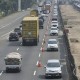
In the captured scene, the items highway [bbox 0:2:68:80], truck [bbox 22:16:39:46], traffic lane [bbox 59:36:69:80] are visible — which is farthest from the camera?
truck [bbox 22:16:39:46]

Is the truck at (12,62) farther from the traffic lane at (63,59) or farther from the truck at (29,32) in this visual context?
the truck at (29,32)

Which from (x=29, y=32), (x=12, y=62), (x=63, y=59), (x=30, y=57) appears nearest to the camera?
(x=12, y=62)

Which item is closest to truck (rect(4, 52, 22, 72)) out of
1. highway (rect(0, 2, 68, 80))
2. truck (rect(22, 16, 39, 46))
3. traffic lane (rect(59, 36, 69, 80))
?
highway (rect(0, 2, 68, 80))

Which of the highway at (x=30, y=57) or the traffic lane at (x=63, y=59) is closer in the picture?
the traffic lane at (x=63, y=59)

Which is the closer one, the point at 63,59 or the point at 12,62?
the point at 12,62

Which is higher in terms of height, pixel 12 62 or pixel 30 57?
pixel 12 62

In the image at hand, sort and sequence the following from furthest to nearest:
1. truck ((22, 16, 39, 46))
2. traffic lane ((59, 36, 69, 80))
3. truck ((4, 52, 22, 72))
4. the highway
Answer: truck ((22, 16, 39, 46))
truck ((4, 52, 22, 72))
the highway
traffic lane ((59, 36, 69, 80))

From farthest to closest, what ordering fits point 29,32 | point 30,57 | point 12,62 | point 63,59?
point 29,32 → point 30,57 → point 63,59 → point 12,62

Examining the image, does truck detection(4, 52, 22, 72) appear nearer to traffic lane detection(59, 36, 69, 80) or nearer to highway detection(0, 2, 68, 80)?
highway detection(0, 2, 68, 80)

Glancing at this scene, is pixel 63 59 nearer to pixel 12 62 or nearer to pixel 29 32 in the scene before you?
pixel 12 62

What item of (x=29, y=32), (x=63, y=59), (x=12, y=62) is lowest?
(x=29, y=32)

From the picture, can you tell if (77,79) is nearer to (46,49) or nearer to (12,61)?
(12,61)

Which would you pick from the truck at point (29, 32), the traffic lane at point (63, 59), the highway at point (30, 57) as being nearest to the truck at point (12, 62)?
the highway at point (30, 57)

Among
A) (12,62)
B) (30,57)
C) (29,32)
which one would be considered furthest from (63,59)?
(29,32)
